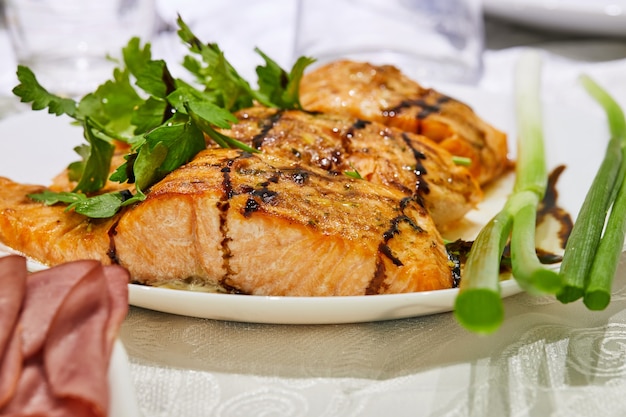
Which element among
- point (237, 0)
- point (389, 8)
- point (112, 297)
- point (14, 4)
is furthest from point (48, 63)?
point (112, 297)

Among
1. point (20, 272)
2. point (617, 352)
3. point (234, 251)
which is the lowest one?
point (617, 352)

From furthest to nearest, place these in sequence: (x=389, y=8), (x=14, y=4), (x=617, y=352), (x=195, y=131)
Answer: (x=389, y=8)
(x=14, y=4)
(x=195, y=131)
(x=617, y=352)

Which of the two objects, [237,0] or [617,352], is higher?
[237,0]

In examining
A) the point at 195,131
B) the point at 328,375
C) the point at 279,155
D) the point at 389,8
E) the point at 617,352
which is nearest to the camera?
the point at 328,375

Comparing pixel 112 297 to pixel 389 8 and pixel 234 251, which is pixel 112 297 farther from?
pixel 389 8

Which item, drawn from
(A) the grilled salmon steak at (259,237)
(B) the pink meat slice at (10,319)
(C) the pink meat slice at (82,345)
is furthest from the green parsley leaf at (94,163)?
(C) the pink meat slice at (82,345)

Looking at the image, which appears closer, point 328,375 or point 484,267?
point 484,267

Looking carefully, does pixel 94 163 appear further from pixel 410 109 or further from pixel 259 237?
pixel 410 109
